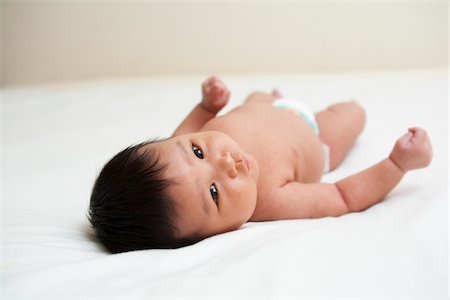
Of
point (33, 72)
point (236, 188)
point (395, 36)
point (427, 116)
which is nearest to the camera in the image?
point (236, 188)

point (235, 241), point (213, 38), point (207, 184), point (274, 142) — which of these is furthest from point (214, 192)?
point (213, 38)

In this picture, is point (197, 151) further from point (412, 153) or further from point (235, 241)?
point (412, 153)

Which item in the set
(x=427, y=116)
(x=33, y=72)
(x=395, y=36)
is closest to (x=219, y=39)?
(x=395, y=36)

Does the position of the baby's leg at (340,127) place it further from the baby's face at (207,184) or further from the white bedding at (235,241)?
the baby's face at (207,184)

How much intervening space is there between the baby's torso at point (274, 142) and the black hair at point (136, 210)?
259 mm

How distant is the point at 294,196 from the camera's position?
106 centimetres

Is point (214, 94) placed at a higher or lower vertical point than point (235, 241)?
higher

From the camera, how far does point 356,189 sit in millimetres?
1074

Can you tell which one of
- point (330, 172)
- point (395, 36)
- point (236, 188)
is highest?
point (395, 36)

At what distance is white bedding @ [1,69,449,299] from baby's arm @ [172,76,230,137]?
0.27 m

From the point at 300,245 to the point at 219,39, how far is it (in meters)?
2.09

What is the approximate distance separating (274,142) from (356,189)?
24 cm

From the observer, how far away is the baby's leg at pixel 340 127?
1441 millimetres

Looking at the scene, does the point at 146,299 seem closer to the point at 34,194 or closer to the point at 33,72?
the point at 34,194
